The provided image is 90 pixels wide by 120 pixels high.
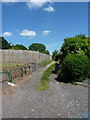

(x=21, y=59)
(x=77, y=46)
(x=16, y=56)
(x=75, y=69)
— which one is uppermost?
(x=77, y=46)

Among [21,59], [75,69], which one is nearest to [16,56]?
[21,59]

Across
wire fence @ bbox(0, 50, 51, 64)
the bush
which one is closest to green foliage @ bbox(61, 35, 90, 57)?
the bush

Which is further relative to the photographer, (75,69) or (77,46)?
(77,46)

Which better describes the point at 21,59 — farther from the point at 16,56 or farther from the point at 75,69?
the point at 75,69

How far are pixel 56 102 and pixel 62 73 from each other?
338 centimetres

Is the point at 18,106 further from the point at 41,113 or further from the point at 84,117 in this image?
the point at 84,117

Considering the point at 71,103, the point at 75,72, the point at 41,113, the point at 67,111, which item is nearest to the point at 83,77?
the point at 75,72

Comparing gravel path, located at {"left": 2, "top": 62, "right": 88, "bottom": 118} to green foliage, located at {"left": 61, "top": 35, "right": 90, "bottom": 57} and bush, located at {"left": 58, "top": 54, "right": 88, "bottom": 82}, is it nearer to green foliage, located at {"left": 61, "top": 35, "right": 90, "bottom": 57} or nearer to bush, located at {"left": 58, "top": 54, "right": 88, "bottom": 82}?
bush, located at {"left": 58, "top": 54, "right": 88, "bottom": 82}

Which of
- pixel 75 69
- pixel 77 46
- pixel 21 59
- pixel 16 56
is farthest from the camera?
pixel 21 59

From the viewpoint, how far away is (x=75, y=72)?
651 centimetres

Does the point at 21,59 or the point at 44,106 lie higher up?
the point at 21,59

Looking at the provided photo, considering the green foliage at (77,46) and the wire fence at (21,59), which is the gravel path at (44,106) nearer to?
the wire fence at (21,59)

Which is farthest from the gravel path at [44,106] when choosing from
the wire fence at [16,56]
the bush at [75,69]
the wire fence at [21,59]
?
the wire fence at [16,56]

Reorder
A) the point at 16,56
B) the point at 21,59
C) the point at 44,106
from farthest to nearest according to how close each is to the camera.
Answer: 1. the point at 21,59
2. the point at 16,56
3. the point at 44,106
